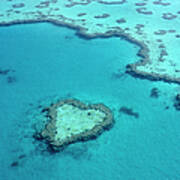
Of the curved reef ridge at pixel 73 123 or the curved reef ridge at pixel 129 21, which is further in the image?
the curved reef ridge at pixel 129 21

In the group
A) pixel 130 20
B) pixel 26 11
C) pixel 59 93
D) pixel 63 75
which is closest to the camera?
pixel 59 93

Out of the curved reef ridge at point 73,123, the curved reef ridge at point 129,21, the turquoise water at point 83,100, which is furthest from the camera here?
the curved reef ridge at point 129,21

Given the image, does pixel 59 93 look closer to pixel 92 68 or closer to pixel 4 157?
pixel 92 68

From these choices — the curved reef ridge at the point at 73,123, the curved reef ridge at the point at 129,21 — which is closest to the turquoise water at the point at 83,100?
the curved reef ridge at the point at 73,123

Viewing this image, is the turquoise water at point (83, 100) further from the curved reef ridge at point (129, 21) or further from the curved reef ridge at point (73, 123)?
the curved reef ridge at point (129, 21)

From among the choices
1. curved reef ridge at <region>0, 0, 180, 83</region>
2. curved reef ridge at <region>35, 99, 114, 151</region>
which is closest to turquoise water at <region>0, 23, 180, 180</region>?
curved reef ridge at <region>35, 99, 114, 151</region>

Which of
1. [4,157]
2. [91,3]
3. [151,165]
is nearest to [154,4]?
[91,3]
